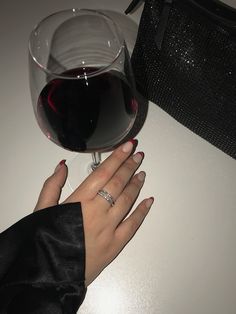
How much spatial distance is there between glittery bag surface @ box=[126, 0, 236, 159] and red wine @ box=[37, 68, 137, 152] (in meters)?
0.12

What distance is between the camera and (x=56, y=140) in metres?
0.48

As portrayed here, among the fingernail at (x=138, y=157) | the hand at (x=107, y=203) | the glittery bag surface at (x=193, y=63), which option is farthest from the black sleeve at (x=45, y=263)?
the glittery bag surface at (x=193, y=63)

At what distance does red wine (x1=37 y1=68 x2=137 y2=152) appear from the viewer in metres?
0.40

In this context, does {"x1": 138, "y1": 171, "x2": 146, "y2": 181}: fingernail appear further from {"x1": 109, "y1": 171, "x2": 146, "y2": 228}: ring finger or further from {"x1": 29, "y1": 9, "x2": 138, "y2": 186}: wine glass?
{"x1": 29, "y1": 9, "x2": 138, "y2": 186}: wine glass

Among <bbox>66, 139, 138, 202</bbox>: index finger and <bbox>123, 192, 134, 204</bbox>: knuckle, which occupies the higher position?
<bbox>66, 139, 138, 202</bbox>: index finger

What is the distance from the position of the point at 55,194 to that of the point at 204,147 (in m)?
0.26

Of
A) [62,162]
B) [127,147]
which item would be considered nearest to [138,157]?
[127,147]

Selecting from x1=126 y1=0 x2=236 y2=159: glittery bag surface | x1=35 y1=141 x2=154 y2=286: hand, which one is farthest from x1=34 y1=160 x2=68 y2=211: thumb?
x1=126 y1=0 x2=236 y2=159: glittery bag surface

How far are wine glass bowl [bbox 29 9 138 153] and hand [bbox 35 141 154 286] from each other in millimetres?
82

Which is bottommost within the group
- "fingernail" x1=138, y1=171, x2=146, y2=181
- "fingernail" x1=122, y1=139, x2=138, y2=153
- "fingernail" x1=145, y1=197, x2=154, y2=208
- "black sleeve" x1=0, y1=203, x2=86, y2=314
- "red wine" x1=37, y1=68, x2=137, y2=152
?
"black sleeve" x1=0, y1=203, x2=86, y2=314

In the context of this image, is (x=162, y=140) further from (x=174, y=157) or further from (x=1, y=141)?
(x=1, y=141)

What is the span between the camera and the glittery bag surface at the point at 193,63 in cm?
47

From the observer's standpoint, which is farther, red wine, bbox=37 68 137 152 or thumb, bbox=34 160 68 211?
thumb, bbox=34 160 68 211

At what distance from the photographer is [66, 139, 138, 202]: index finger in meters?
0.53
